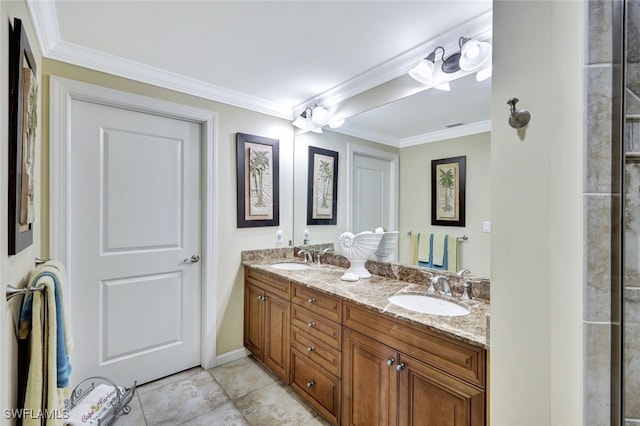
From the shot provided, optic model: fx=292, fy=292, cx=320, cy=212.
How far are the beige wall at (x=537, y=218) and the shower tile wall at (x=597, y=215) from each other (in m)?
0.01

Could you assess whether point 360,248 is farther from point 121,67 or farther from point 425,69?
point 121,67

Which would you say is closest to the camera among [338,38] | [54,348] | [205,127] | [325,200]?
[54,348]

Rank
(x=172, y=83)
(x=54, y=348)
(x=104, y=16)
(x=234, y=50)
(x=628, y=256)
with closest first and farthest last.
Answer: (x=628, y=256) → (x=54, y=348) → (x=104, y=16) → (x=234, y=50) → (x=172, y=83)

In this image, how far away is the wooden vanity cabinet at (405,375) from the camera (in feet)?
3.59

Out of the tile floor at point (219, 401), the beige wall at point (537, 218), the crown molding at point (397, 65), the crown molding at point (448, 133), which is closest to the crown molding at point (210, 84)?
the crown molding at point (397, 65)

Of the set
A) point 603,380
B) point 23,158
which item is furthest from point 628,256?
point 23,158

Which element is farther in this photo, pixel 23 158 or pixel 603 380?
pixel 23 158

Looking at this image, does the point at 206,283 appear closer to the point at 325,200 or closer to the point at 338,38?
the point at 325,200

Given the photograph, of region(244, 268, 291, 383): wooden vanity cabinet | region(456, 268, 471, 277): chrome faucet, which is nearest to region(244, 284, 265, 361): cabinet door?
region(244, 268, 291, 383): wooden vanity cabinet

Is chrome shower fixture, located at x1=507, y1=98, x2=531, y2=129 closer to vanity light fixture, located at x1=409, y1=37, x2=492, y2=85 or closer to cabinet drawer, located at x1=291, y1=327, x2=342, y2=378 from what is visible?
vanity light fixture, located at x1=409, y1=37, x2=492, y2=85

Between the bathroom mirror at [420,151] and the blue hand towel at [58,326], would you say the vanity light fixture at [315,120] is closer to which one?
the bathroom mirror at [420,151]

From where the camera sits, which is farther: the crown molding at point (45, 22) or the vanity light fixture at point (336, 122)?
the vanity light fixture at point (336, 122)

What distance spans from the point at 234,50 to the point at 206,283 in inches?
68.5

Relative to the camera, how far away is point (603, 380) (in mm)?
591
